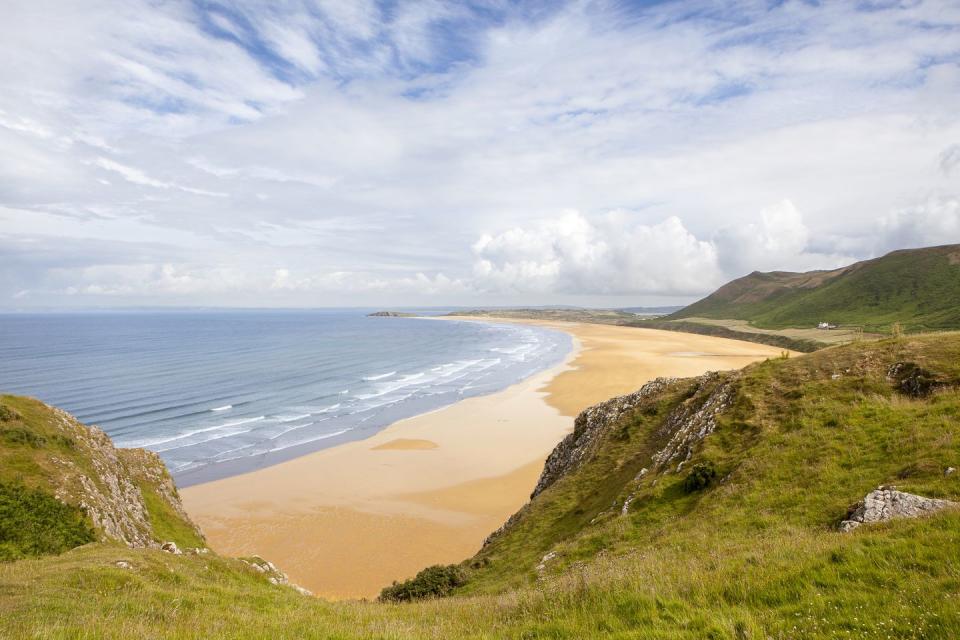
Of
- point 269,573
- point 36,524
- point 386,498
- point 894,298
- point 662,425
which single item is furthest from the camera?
point 894,298

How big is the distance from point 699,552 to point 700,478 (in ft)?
17.5

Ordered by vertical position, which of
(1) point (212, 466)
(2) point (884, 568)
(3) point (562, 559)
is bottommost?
(1) point (212, 466)

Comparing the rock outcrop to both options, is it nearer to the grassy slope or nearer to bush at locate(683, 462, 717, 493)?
the grassy slope

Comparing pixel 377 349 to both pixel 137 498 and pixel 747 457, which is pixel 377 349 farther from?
pixel 747 457

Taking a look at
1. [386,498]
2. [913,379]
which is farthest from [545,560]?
[386,498]

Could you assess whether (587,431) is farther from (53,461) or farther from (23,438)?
(23,438)

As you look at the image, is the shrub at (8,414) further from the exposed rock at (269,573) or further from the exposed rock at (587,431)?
the exposed rock at (587,431)

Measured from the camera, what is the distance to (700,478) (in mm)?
15594

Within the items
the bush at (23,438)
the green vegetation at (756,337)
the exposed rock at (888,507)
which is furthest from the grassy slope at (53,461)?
the green vegetation at (756,337)

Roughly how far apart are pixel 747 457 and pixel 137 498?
2714cm

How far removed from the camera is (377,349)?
13012 centimetres

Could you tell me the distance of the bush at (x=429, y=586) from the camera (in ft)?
53.1

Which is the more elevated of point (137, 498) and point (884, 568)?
point (884, 568)

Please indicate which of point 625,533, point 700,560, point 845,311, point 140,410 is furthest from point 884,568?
point 845,311
